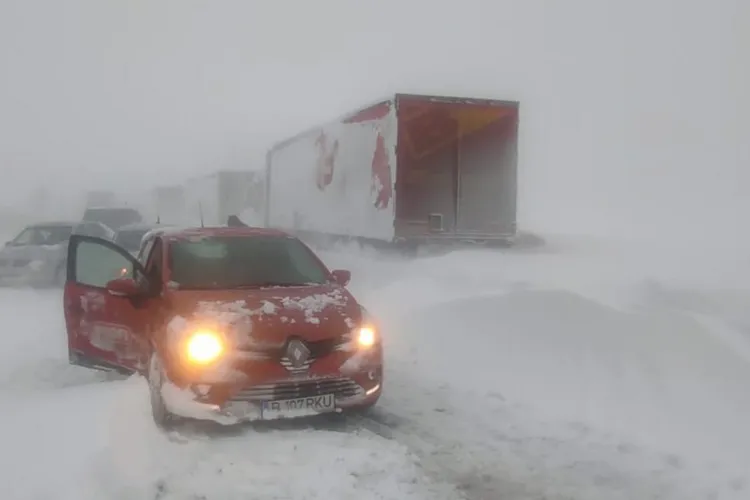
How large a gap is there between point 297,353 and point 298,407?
17.0 inches

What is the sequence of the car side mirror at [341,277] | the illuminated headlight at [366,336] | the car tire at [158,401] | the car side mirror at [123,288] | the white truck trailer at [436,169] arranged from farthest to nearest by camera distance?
1. the white truck trailer at [436,169]
2. the car side mirror at [341,277]
3. the car side mirror at [123,288]
4. the illuminated headlight at [366,336]
5. the car tire at [158,401]

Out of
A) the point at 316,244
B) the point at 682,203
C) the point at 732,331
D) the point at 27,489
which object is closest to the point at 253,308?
the point at 27,489

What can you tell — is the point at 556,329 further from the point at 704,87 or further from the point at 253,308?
the point at 704,87

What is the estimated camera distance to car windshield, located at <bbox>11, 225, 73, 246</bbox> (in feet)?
61.5

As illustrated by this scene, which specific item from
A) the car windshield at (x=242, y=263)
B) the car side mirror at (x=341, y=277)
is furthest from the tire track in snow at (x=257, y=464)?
the car side mirror at (x=341, y=277)

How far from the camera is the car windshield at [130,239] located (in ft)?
58.3

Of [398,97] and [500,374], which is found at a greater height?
[398,97]

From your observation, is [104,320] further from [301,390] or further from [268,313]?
[301,390]

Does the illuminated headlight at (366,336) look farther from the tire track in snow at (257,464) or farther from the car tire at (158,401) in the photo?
the car tire at (158,401)

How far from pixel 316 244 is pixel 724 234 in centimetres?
1758

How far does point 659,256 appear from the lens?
20625 millimetres

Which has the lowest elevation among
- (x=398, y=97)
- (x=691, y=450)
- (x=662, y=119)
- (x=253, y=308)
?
(x=691, y=450)

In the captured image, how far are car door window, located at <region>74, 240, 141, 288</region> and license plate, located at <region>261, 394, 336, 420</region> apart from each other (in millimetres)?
1924

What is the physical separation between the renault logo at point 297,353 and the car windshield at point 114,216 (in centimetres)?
2095
